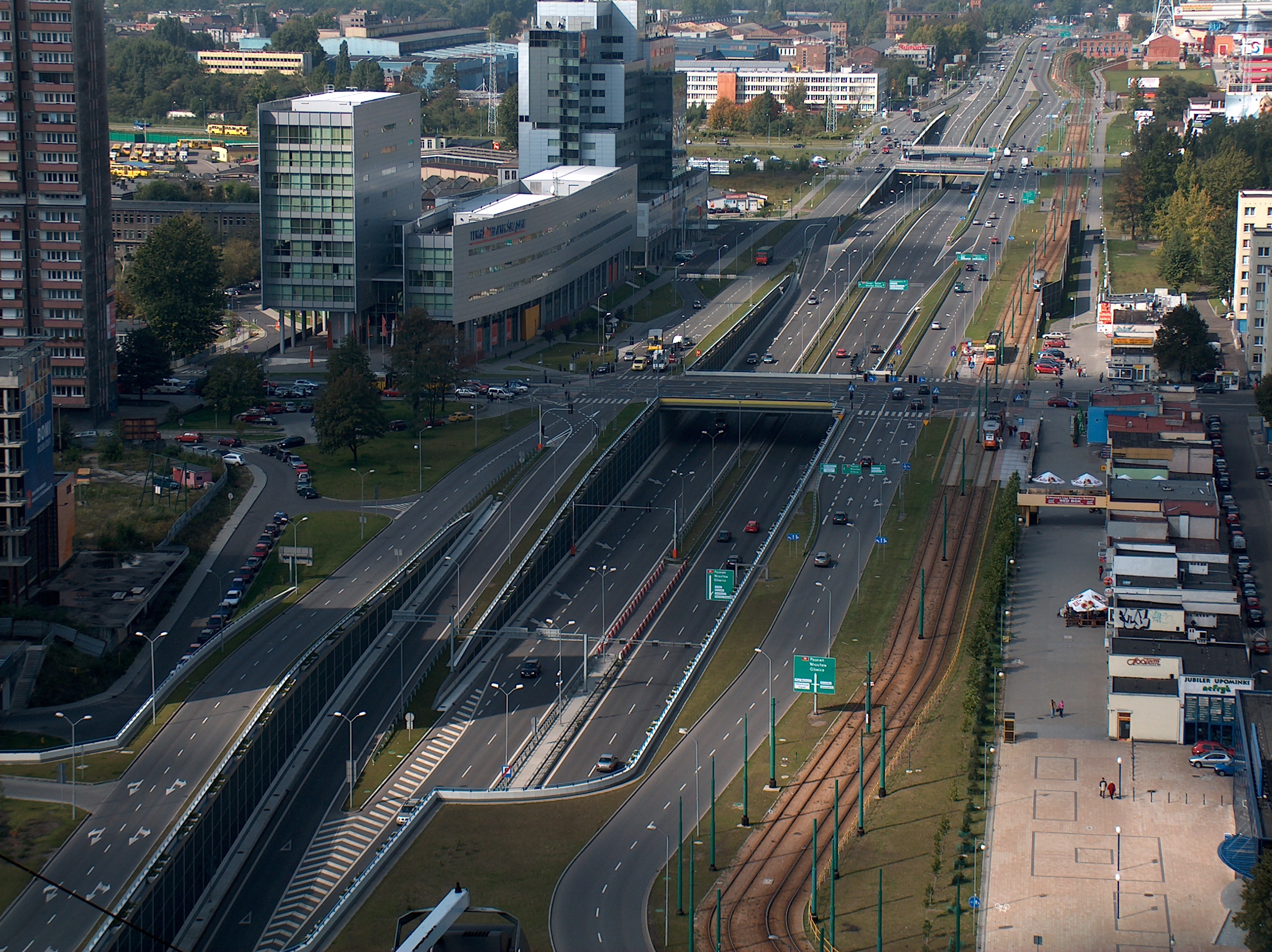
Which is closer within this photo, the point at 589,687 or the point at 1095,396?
the point at 589,687

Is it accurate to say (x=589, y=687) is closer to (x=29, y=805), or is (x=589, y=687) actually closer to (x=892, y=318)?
(x=29, y=805)

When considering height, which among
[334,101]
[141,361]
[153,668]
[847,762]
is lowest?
[847,762]

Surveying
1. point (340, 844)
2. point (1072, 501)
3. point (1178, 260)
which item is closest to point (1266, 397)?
point (1072, 501)

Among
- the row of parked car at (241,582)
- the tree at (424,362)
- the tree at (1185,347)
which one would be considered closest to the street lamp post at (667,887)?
the row of parked car at (241,582)

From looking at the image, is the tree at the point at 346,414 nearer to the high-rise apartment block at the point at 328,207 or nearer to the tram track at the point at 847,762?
the high-rise apartment block at the point at 328,207

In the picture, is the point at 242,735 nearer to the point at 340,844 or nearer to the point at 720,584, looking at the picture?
the point at 340,844

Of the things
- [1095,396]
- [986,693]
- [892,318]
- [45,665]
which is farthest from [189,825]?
[892,318]

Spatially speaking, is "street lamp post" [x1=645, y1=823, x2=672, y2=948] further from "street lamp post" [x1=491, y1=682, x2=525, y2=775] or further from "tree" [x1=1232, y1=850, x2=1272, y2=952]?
"tree" [x1=1232, y1=850, x2=1272, y2=952]
